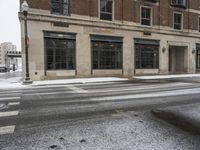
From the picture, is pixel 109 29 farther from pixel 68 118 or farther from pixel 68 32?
pixel 68 118

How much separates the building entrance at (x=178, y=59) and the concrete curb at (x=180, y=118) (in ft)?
78.4

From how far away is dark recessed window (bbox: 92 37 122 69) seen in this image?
853 inches

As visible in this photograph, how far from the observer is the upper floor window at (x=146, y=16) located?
24.8m

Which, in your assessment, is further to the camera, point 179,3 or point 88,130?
point 179,3

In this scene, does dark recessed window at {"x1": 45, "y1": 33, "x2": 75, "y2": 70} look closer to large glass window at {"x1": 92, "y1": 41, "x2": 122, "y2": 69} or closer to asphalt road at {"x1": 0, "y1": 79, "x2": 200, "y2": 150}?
large glass window at {"x1": 92, "y1": 41, "x2": 122, "y2": 69}

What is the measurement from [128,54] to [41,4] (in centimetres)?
1062

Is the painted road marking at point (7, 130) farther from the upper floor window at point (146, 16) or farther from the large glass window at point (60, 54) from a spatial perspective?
the upper floor window at point (146, 16)

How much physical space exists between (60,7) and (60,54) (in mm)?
4575

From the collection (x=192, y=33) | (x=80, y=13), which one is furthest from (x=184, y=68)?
(x=80, y=13)

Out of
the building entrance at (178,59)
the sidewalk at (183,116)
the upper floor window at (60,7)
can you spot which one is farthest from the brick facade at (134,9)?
the sidewalk at (183,116)

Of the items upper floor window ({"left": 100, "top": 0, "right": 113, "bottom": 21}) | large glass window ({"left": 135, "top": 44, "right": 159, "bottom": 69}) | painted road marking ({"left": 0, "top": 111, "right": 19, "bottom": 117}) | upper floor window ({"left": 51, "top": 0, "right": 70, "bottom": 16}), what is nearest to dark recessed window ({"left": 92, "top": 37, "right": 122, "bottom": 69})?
large glass window ({"left": 135, "top": 44, "right": 159, "bottom": 69})

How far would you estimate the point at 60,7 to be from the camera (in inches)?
787

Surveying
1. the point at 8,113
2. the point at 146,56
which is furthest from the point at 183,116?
the point at 146,56

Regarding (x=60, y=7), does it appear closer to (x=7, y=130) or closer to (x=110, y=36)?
(x=110, y=36)
